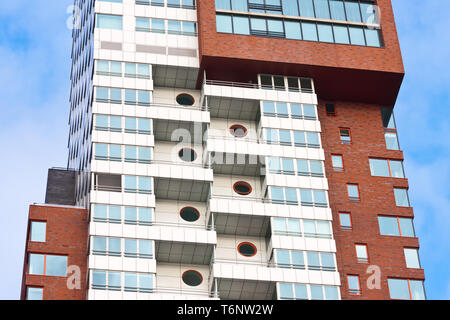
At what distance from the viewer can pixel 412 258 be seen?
204 feet

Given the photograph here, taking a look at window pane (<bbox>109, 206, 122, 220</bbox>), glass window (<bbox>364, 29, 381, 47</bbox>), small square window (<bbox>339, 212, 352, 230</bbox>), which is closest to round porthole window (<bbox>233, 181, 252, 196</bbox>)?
small square window (<bbox>339, 212, 352, 230</bbox>)

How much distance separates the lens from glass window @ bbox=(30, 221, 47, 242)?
60.1 m

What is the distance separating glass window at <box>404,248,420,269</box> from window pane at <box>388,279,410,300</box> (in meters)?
1.63

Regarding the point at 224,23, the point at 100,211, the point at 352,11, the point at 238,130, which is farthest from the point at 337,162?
the point at 100,211

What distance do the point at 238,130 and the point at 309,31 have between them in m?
10.9

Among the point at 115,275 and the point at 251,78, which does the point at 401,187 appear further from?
the point at 115,275

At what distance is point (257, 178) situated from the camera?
6538cm

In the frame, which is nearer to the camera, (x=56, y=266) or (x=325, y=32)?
(x=56, y=266)

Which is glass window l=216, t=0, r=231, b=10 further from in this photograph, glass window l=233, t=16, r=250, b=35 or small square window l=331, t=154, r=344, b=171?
small square window l=331, t=154, r=344, b=171

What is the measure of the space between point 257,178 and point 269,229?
518 centimetres

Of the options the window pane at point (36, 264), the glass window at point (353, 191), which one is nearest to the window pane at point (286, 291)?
the glass window at point (353, 191)

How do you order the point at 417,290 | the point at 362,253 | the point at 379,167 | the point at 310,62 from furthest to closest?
the point at 310,62, the point at 379,167, the point at 362,253, the point at 417,290

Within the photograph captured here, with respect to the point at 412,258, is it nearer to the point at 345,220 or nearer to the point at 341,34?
the point at 345,220
